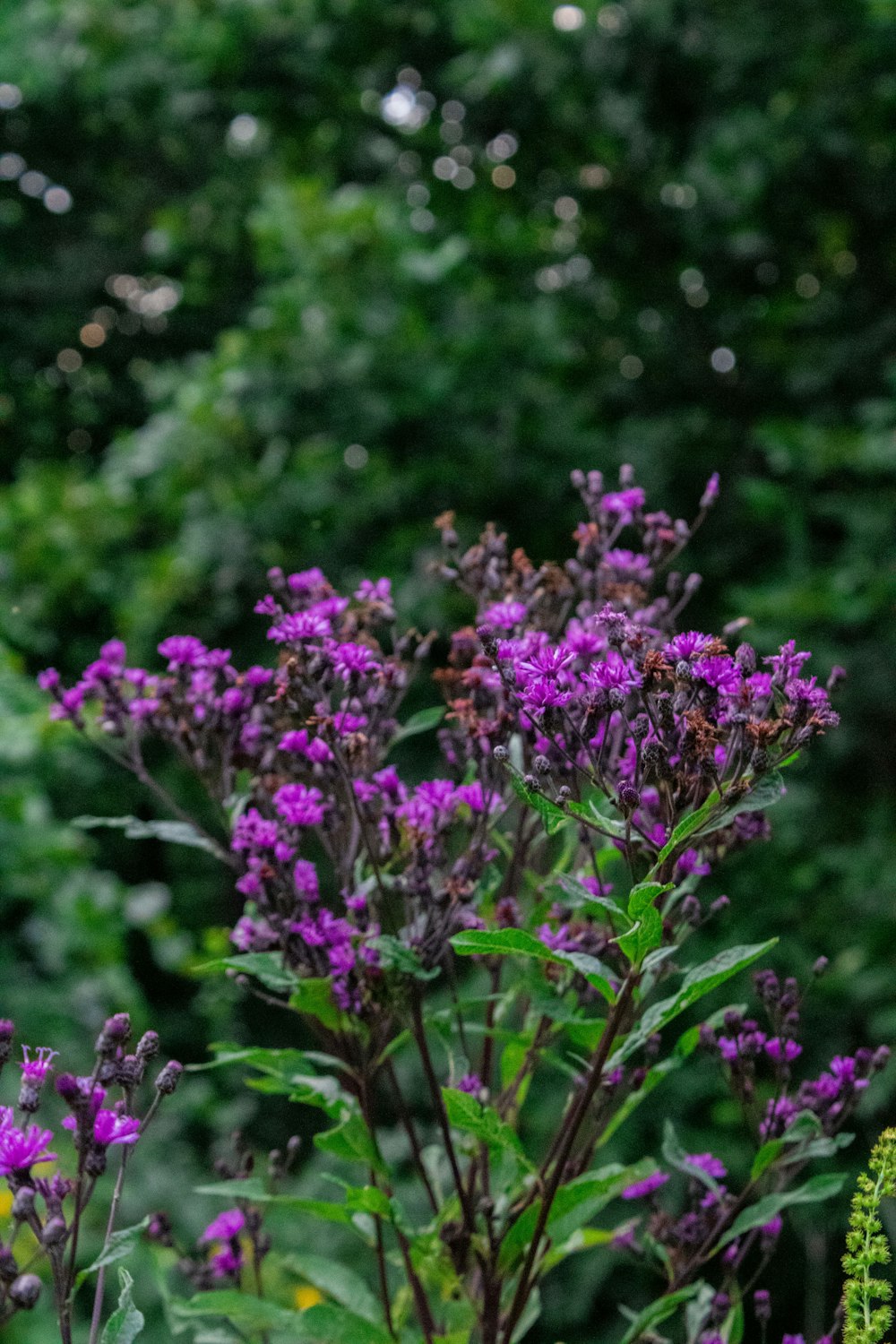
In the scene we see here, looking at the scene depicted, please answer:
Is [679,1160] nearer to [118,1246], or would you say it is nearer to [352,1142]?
[352,1142]

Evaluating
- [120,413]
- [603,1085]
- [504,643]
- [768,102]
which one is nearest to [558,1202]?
[603,1085]

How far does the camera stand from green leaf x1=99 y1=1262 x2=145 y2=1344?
56cm

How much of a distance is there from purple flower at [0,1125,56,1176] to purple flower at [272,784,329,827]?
24 cm

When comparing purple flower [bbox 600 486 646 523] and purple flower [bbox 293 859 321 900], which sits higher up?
purple flower [bbox 600 486 646 523]

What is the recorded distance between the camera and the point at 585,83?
2.88 metres

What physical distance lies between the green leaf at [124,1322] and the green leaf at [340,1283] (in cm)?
28

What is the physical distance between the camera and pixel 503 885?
0.86 metres

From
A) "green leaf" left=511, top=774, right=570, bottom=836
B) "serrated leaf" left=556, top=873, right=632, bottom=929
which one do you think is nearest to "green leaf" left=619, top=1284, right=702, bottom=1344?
"serrated leaf" left=556, top=873, right=632, bottom=929

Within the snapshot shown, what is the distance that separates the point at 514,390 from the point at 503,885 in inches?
84.2

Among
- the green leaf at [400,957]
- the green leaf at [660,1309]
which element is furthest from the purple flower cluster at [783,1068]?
the green leaf at [400,957]

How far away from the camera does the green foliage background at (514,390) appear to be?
98.7 inches

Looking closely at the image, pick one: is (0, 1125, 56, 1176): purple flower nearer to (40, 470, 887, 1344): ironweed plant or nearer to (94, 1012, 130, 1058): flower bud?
(94, 1012, 130, 1058): flower bud

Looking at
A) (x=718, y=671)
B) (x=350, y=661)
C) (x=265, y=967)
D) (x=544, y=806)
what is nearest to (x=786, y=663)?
(x=718, y=671)

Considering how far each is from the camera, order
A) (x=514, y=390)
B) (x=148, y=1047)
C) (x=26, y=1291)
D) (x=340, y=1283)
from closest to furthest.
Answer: (x=26, y=1291)
(x=148, y=1047)
(x=340, y=1283)
(x=514, y=390)
